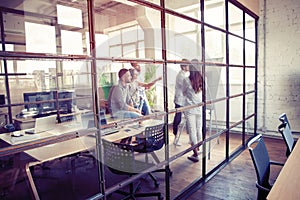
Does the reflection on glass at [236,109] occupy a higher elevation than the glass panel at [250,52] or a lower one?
lower

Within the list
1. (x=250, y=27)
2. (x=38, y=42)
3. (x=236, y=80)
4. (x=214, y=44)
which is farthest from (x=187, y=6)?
(x=38, y=42)

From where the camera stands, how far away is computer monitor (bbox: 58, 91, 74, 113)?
12.5 feet

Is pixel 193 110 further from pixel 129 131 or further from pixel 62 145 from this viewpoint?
pixel 62 145

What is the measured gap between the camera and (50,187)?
272 cm

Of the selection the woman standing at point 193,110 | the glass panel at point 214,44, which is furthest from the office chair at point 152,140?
the glass panel at point 214,44

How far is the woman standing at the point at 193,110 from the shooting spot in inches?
129

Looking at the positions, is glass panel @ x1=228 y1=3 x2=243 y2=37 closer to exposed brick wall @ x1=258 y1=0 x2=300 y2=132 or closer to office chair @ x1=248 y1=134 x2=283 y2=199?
exposed brick wall @ x1=258 y1=0 x2=300 y2=132

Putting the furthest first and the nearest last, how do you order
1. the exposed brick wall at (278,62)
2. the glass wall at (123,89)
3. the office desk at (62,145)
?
the exposed brick wall at (278,62), the office desk at (62,145), the glass wall at (123,89)

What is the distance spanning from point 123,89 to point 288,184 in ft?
6.75

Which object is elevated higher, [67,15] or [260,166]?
[67,15]

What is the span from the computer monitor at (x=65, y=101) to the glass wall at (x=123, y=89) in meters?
0.02

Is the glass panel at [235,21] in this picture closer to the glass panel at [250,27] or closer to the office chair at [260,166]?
the glass panel at [250,27]

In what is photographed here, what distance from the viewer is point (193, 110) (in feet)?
11.2

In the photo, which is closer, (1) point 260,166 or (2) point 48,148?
(1) point 260,166
